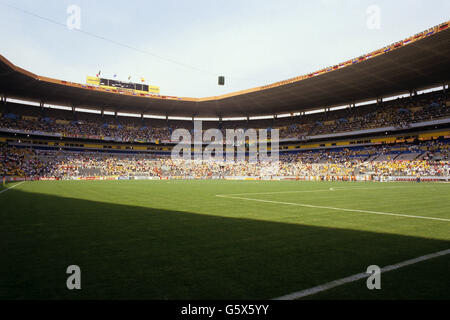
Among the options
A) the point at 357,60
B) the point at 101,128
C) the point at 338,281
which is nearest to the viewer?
the point at 338,281

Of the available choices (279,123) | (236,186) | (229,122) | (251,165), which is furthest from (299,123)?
(236,186)

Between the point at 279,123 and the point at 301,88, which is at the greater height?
the point at 301,88

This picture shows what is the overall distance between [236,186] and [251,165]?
3214 cm

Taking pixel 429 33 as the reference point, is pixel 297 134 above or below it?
below

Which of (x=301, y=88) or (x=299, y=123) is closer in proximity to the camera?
(x=301, y=88)

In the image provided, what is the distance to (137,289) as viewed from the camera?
10.6 feet

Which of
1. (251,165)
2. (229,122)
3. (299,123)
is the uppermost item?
(229,122)

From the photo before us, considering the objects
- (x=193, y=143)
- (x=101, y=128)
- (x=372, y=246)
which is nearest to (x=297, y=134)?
(x=193, y=143)

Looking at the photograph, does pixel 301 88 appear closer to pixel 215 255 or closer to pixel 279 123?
pixel 279 123

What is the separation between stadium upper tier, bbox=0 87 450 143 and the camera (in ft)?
144

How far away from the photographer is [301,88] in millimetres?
45875

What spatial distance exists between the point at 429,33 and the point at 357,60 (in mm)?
7764

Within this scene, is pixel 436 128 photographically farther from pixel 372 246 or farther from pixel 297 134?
pixel 372 246

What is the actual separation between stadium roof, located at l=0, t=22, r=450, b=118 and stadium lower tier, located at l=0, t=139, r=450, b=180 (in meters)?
9.63
